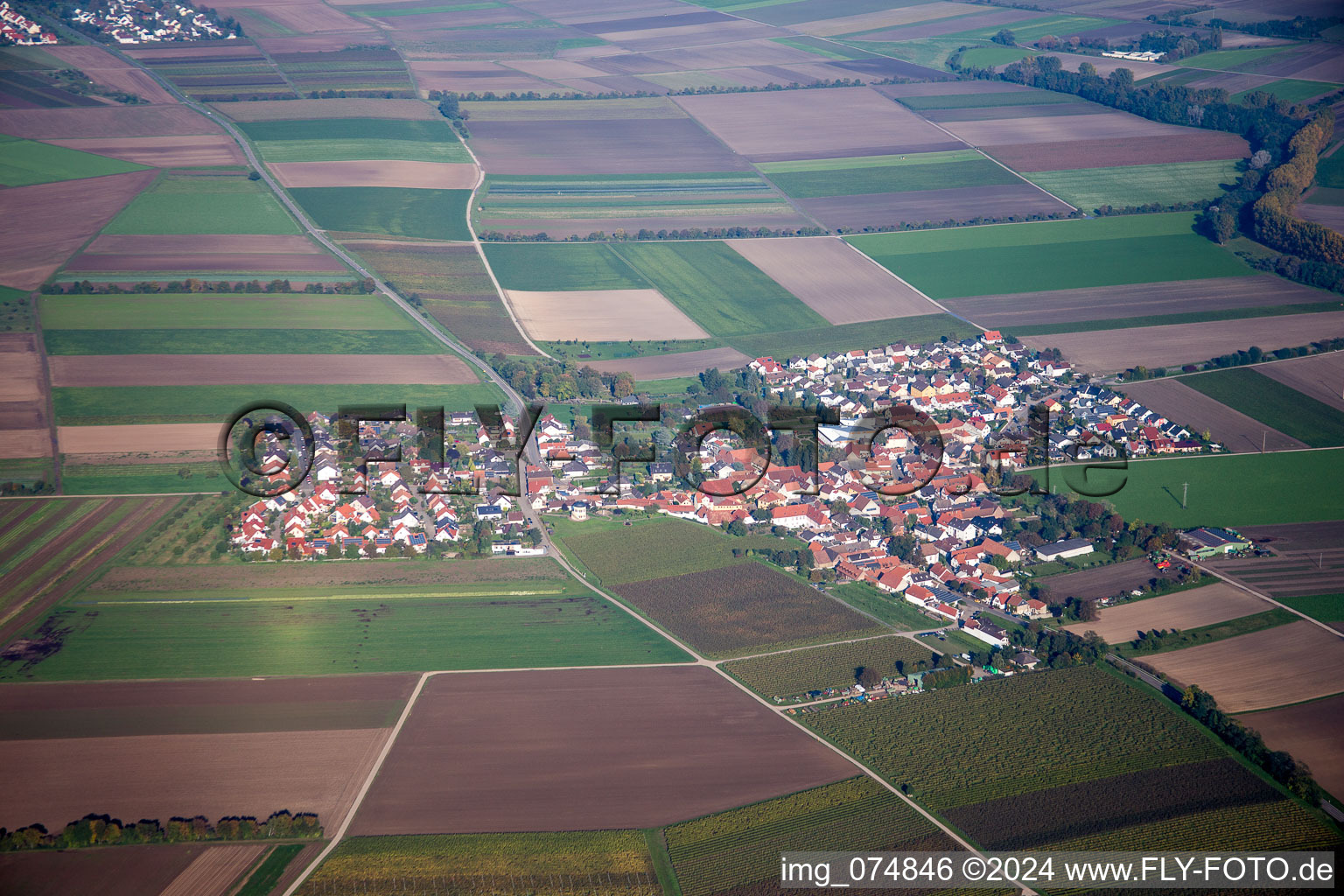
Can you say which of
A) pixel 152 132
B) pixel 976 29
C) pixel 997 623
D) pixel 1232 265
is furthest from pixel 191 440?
pixel 976 29

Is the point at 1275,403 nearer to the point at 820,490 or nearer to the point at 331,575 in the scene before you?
the point at 820,490

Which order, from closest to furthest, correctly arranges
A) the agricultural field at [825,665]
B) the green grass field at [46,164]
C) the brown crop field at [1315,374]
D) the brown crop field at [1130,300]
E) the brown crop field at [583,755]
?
the brown crop field at [583,755]
the agricultural field at [825,665]
the brown crop field at [1315,374]
the brown crop field at [1130,300]
the green grass field at [46,164]

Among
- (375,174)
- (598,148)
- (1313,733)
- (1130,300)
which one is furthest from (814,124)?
(1313,733)

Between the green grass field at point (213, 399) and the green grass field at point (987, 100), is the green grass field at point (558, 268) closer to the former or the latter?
the green grass field at point (213, 399)

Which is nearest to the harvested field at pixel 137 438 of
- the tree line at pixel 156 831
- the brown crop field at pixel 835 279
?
the tree line at pixel 156 831

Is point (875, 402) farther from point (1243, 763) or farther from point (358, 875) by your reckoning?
point (358, 875)

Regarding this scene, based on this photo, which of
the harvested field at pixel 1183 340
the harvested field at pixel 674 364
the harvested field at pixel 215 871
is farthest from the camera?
the harvested field at pixel 674 364

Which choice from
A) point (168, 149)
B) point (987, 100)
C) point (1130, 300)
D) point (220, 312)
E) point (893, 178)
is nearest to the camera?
point (220, 312)
